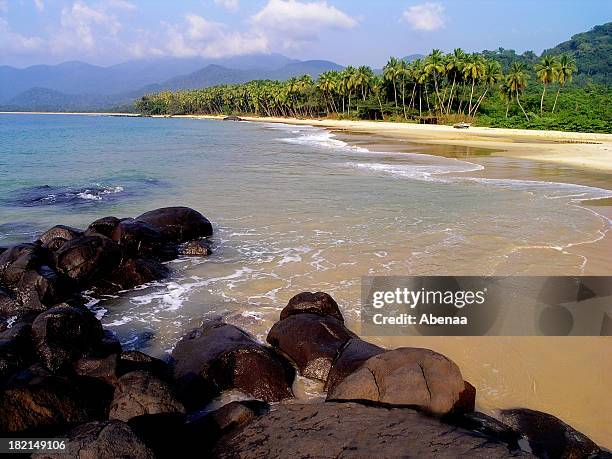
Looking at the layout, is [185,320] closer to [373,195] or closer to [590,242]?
[590,242]

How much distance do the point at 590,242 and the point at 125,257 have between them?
10.9 meters

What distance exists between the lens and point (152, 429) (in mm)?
4887

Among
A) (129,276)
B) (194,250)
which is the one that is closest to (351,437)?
(129,276)

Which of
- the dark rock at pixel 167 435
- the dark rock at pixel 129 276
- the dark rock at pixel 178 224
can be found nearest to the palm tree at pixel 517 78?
the dark rock at pixel 178 224

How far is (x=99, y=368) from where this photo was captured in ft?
19.5

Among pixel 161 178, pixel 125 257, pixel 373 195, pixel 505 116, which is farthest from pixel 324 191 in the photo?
pixel 505 116

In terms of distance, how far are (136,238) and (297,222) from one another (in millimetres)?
5323

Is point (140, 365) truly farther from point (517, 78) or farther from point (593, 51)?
point (593, 51)

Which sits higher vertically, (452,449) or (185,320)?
(452,449)

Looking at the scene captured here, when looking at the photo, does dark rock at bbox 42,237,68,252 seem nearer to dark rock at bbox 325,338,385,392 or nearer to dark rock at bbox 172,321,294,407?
dark rock at bbox 172,321,294,407

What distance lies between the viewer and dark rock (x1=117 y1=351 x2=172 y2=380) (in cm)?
595

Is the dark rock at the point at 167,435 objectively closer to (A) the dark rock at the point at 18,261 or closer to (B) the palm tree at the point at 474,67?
(A) the dark rock at the point at 18,261

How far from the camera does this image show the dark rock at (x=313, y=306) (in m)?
7.71

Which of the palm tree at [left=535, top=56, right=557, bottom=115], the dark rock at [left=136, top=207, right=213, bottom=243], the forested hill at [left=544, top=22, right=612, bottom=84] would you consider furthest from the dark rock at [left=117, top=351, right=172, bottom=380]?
the forested hill at [left=544, top=22, right=612, bottom=84]
